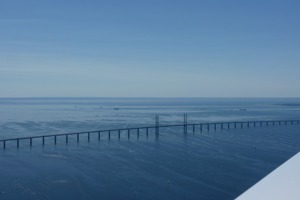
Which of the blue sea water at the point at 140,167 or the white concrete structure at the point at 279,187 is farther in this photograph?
the blue sea water at the point at 140,167

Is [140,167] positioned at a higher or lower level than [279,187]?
lower

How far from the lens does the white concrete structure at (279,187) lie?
60.2 inches

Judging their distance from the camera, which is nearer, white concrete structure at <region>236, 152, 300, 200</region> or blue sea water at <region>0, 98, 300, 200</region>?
white concrete structure at <region>236, 152, 300, 200</region>

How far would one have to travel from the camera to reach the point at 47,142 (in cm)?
4081

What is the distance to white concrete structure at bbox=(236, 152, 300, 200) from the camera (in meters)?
1.53

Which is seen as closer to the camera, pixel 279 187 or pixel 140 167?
pixel 279 187

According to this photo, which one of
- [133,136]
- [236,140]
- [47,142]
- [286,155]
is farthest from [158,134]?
[286,155]

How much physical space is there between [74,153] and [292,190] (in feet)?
112

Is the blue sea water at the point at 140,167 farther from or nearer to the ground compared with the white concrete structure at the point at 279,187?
nearer to the ground

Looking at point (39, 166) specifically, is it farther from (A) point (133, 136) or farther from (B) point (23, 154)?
(A) point (133, 136)

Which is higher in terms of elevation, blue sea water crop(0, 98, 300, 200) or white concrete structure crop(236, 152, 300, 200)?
white concrete structure crop(236, 152, 300, 200)

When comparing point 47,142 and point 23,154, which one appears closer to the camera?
point 23,154

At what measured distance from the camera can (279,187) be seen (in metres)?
1.66

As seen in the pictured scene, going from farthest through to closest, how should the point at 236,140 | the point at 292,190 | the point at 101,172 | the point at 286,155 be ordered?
the point at 236,140, the point at 286,155, the point at 101,172, the point at 292,190
